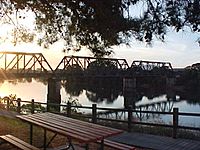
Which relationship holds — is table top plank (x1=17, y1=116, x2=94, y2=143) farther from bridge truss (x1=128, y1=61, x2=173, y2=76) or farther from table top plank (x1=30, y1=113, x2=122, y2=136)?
bridge truss (x1=128, y1=61, x2=173, y2=76)

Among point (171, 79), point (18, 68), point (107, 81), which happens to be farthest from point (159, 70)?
point (18, 68)

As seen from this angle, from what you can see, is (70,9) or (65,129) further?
(70,9)

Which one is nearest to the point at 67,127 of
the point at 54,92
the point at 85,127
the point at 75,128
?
the point at 75,128

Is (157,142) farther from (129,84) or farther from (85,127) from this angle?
(129,84)

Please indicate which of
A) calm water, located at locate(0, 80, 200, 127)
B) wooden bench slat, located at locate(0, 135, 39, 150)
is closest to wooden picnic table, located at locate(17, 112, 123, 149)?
wooden bench slat, located at locate(0, 135, 39, 150)

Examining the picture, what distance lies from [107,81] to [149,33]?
7203cm

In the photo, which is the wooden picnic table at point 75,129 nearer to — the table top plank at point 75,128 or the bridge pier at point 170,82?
the table top plank at point 75,128

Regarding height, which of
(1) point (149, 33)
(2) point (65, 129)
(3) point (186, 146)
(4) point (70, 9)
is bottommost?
(3) point (186, 146)

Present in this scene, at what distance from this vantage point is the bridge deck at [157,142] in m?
9.74

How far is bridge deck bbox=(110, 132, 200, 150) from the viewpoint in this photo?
9742 millimetres

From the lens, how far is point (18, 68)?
43.7 meters

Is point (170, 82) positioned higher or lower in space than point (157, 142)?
higher

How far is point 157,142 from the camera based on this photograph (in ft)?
34.0

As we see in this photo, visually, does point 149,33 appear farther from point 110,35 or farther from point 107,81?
point 107,81
